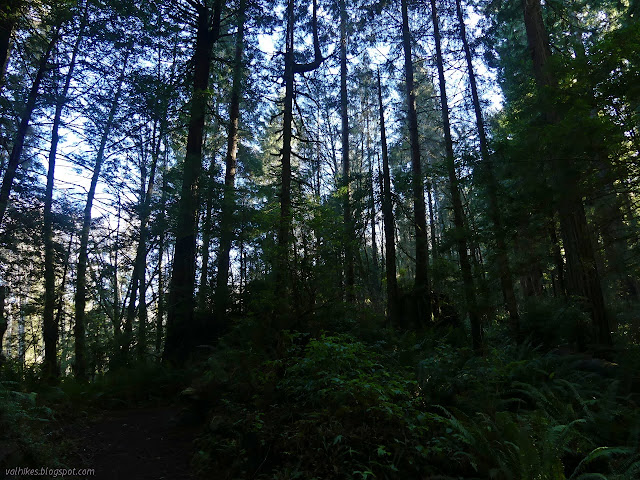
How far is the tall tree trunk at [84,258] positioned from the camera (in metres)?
11.4

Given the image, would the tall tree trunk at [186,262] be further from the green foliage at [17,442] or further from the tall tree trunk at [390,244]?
the tall tree trunk at [390,244]

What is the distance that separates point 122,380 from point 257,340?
139 inches

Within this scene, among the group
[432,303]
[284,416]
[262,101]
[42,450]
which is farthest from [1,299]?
[432,303]

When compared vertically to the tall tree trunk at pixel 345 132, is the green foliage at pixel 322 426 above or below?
below

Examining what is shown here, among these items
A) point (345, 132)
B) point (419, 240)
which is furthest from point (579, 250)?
point (345, 132)

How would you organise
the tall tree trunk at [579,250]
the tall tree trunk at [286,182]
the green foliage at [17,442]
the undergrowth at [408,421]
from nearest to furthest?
the undergrowth at [408,421] → the green foliage at [17,442] → the tall tree trunk at [579,250] → the tall tree trunk at [286,182]

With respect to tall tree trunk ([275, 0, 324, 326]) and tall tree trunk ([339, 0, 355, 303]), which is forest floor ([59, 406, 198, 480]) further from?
tall tree trunk ([339, 0, 355, 303])

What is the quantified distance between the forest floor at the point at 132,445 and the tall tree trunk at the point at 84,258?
5.99m

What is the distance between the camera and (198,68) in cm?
1041

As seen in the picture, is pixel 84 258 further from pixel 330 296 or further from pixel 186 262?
pixel 330 296

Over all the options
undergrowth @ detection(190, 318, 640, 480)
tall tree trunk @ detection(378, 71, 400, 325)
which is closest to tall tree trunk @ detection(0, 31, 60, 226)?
undergrowth @ detection(190, 318, 640, 480)

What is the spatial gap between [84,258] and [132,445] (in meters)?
9.58

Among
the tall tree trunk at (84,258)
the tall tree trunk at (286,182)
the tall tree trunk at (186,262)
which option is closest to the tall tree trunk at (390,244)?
the tall tree trunk at (286,182)

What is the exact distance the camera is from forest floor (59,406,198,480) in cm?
428
